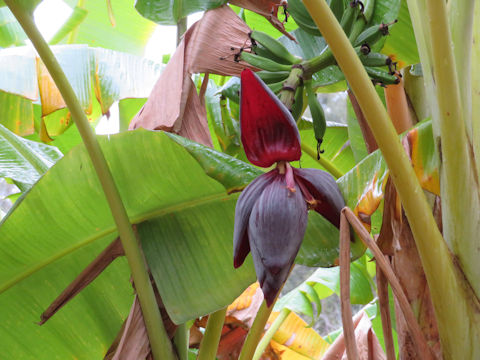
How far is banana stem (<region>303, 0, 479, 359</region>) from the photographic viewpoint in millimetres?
392

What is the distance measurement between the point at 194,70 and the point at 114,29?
0.75 m

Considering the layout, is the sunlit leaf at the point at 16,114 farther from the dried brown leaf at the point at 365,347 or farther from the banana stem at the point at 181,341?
the dried brown leaf at the point at 365,347

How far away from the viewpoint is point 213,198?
23.5 inches

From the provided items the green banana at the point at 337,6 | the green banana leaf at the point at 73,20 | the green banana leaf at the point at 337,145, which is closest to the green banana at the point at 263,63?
the green banana at the point at 337,6

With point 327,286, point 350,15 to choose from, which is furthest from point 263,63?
point 327,286

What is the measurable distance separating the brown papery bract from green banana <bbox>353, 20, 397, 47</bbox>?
133mm

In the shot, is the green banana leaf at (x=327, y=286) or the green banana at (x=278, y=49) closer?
the green banana at (x=278, y=49)

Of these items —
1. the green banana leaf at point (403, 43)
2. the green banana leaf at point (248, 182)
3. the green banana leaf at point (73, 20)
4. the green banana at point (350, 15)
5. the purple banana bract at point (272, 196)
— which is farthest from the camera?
the green banana leaf at point (73, 20)

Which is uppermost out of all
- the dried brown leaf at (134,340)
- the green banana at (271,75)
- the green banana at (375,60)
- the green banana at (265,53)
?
the green banana at (375,60)

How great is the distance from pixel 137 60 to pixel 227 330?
0.50 meters

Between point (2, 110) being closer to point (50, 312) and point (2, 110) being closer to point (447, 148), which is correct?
point (50, 312)

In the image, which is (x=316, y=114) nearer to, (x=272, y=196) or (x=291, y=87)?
(x=291, y=87)

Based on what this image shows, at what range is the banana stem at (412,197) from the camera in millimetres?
392

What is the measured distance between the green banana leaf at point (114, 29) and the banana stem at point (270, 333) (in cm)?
76
